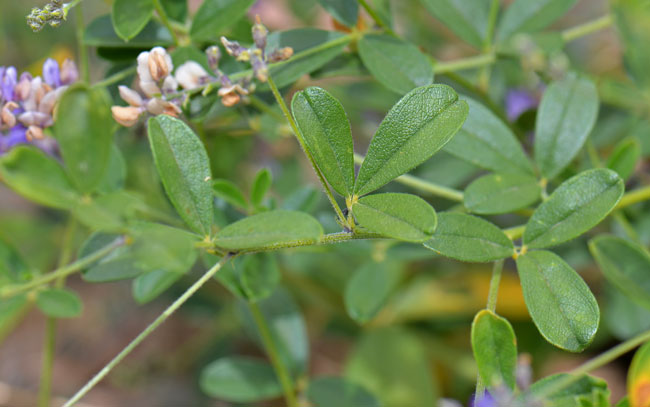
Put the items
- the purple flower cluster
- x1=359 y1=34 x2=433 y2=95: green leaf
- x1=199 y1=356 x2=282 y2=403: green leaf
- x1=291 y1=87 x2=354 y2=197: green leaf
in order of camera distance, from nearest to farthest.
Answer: x1=291 y1=87 x2=354 y2=197: green leaf < the purple flower cluster < x1=359 y1=34 x2=433 y2=95: green leaf < x1=199 y1=356 x2=282 y2=403: green leaf

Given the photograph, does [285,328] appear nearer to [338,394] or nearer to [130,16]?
[338,394]

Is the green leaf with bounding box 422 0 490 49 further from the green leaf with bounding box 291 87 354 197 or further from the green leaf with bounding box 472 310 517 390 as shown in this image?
the green leaf with bounding box 472 310 517 390

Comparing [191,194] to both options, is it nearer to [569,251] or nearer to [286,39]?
[286,39]

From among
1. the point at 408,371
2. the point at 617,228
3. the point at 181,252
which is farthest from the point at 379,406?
the point at 181,252

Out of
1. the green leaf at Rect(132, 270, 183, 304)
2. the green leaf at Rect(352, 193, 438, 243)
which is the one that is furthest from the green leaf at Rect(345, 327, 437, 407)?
the green leaf at Rect(352, 193, 438, 243)

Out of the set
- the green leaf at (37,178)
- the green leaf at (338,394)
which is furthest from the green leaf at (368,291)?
the green leaf at (37,178)

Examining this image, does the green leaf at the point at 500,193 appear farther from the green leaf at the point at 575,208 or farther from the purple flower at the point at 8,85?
the purple flower at the point at 8,85
